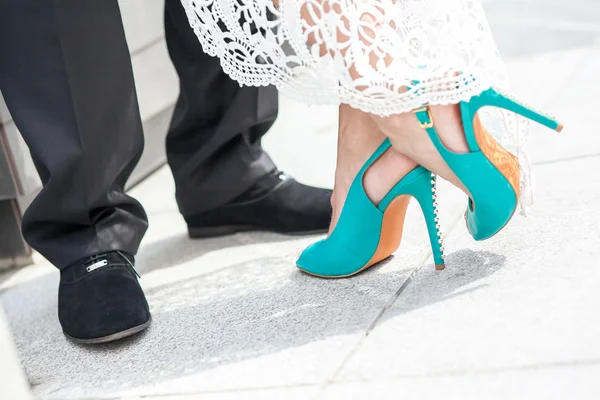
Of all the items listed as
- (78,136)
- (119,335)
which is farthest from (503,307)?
(78,136)

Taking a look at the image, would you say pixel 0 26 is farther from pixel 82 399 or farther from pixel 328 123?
pixel 328 123

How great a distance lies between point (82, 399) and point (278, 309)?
0.85 feet

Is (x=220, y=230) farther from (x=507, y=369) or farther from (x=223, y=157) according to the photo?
(x=507, y=369)

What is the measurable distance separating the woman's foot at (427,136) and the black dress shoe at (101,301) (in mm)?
397

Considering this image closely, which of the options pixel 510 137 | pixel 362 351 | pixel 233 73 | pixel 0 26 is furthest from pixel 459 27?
pixel 0 26

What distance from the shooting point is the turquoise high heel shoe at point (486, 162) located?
2.82 feet

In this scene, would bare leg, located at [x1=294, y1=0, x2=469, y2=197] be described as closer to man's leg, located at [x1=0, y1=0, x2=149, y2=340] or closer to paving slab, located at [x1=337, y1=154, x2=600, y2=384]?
paving slab, located at [x1=337, y1=154, x2=600, y2=384]

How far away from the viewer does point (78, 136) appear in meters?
1.04

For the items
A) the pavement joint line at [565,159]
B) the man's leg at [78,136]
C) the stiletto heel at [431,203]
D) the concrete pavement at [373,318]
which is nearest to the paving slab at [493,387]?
the concrete pavement at [373,318]

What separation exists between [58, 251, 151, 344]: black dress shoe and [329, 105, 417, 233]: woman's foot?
30 centimetres

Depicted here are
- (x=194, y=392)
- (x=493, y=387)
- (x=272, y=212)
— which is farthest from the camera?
(x=272, y=212)

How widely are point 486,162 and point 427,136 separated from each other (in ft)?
0.24

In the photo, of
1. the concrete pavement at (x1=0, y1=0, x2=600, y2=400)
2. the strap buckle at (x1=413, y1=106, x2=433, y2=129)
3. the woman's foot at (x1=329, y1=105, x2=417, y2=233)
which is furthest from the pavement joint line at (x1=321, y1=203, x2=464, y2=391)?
the strap buckle at (x1=413, y1=106, x2=433, y2=129)

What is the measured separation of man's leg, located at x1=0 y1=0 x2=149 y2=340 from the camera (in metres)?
1.00
